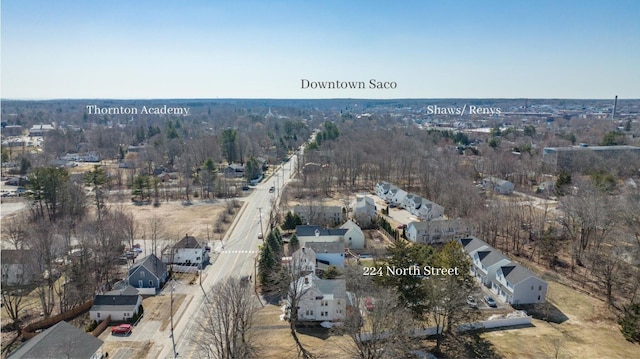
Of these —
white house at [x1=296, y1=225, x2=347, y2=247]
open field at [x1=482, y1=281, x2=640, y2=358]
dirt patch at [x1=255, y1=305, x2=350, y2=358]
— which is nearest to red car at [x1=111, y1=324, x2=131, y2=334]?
dirt patch at [x1=255, y1=305, x2=350, y2=358]

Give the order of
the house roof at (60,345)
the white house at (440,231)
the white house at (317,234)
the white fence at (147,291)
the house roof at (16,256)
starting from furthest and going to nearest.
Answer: the white house at (440,231), the white house at (317,234), the white fence at (147,291), the house roof at (16,256), the house roof at (60,345)

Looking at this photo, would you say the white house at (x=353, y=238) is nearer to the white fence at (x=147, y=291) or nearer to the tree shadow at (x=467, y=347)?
the tree shadow at (x=467, y=347)

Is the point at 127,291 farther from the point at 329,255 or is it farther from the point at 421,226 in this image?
the point at 421,226

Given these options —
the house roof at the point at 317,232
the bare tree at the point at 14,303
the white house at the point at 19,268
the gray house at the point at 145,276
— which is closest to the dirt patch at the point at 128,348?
the bare tree at the point at 14,303

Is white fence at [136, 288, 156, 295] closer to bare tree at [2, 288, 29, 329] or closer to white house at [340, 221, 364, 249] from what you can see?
bare tree at [2, 288, 29, 329]

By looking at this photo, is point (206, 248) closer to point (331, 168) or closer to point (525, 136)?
point (331, 168)
